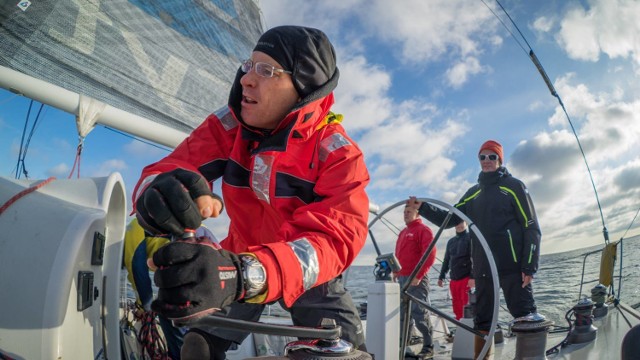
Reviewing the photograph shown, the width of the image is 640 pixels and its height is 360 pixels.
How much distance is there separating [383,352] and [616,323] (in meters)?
3.36

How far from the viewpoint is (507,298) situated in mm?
3057

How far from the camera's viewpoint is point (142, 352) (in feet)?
4.89

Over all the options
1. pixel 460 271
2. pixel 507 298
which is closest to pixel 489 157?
pixel 507 298

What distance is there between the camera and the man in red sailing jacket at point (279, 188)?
0.82 m

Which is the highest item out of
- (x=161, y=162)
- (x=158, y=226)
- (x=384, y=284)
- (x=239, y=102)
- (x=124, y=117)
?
(x=124, y=117)

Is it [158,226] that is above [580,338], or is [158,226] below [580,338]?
above

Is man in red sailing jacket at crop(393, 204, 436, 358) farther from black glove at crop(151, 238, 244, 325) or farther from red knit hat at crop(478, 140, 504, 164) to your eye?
black glove at crop(151, 238, 244, 325)

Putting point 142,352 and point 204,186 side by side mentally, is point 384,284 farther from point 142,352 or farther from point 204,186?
point 204,186

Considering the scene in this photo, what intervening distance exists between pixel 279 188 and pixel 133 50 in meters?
2.79

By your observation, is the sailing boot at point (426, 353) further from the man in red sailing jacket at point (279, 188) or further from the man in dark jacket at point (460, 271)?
the man in red sailing jacket at point (279, 188)

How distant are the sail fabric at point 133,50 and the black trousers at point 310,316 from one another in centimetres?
265

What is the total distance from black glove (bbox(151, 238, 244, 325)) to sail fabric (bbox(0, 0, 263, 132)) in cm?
318

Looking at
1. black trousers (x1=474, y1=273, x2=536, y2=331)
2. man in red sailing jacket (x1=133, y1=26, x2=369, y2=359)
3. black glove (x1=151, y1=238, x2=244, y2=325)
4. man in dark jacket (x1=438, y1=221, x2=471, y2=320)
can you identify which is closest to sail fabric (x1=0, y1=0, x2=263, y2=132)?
man in red sailing jacket (x1=133, y1=26, x2=369, y2=359)

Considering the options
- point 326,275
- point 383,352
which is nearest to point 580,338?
point 383,352
